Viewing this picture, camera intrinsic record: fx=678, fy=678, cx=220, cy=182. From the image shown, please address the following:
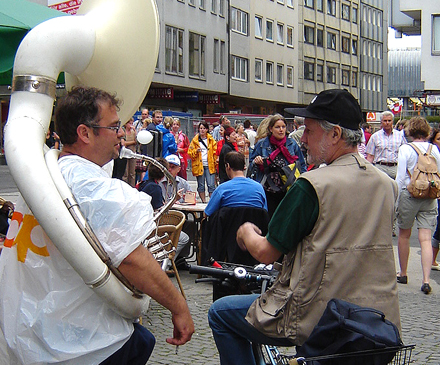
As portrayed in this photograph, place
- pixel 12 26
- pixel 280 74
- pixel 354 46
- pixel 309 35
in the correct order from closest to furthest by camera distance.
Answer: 1. pixel 12 26
2. pixel 280 74
3. pixel 309 35
4. pixel 354 46

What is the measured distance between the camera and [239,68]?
1665 inches

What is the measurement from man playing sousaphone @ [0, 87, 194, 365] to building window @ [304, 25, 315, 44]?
51.6 meters

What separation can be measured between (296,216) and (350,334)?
1.60ft

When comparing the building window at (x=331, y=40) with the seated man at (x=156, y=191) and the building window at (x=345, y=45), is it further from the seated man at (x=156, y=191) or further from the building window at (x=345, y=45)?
the seated man at (x=156, y=191)

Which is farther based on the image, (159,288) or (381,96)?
(381,96)

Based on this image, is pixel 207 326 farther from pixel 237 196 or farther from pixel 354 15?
pixel 354 15

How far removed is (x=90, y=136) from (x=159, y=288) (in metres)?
0.65

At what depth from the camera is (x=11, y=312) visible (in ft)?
8.14

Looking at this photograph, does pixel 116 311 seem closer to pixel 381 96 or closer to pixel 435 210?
pixel 435 210

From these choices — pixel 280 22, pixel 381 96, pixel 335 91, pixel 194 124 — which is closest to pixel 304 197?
pixel 335 91

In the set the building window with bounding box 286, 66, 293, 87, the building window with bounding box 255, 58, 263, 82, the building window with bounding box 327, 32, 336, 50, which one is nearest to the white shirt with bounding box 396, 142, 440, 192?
the building window with bounding box 255, 58, 263, 82

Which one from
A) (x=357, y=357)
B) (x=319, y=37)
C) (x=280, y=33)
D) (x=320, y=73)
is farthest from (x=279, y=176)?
(x=319, y=37)

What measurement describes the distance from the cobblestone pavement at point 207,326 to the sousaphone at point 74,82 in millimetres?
2442

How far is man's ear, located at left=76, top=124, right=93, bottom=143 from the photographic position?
2.63 metres
